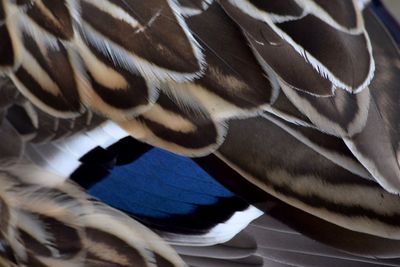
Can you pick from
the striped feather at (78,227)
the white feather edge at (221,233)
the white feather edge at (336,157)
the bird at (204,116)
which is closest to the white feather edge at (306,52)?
the bird at (204,116)

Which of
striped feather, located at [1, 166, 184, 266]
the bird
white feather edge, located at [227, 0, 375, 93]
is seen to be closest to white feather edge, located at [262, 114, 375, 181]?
the bird

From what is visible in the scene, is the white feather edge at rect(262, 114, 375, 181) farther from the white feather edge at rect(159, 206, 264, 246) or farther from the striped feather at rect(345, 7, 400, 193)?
the white feather edge at rect(159, 206, 264, 246)

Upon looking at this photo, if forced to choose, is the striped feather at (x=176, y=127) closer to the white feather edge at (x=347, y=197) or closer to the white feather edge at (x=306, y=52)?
the white feather edge at (x=347, y=197)

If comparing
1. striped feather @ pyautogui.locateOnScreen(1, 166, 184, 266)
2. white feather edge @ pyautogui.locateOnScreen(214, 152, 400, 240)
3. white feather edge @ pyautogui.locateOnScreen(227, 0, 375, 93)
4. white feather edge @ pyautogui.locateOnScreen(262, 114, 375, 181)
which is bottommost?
striped feather @ pyautogui.locateOnScreen(1, 166, 184, 266)

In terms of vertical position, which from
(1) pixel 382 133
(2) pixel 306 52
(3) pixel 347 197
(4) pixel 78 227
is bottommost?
(4) pixel 78 227

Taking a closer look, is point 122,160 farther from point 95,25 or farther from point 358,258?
point 358,258

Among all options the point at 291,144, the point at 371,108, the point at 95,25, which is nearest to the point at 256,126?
the point at 291,144

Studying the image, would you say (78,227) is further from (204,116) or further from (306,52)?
(306,52)

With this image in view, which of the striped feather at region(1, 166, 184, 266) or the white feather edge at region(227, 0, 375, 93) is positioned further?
the striped feather at region(1, 166, 184, 266)

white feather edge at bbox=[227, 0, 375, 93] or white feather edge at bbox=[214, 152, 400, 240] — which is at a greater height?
white feather edge at bbox=[227, 0, 375, 93]

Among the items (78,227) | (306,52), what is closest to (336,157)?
(306,52)
